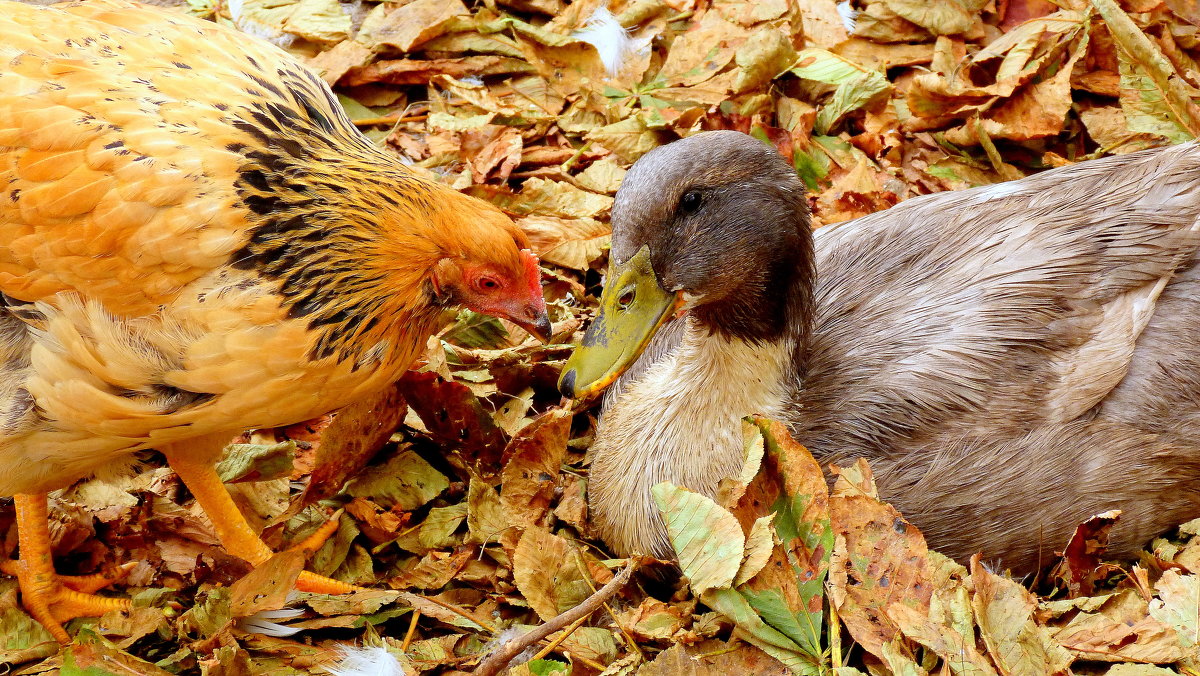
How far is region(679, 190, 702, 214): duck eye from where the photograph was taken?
9.28 ft

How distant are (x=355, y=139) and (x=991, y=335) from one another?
1854 millimetres

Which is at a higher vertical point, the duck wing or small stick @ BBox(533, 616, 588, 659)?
the duck wing

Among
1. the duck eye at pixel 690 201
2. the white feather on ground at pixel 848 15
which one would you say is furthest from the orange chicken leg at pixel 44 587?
the white feather on ground at pixel 848 15

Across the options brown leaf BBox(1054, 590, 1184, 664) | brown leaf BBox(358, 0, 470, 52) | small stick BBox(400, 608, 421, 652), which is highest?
brown leaf BBox(358, 0, 470, 52)

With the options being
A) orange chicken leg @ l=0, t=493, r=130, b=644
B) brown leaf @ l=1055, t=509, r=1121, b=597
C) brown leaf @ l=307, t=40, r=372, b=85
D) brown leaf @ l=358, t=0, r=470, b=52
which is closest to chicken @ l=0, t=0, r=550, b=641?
orange chicken leg @ l=0, t=493, r=130, b=644

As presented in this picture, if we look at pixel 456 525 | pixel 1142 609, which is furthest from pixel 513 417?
pixel 1142 609

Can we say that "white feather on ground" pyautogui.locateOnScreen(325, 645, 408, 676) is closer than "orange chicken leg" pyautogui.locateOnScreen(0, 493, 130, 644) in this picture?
Yes

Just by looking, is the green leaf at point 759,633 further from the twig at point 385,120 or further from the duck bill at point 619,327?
the twig at point 385,120

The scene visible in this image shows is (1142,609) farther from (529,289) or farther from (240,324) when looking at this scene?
(240,324)

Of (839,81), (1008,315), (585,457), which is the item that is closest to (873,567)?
(1008,315)

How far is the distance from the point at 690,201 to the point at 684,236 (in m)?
0.09

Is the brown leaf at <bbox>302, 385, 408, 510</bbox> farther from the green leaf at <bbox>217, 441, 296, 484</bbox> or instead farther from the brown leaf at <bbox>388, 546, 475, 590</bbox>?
the brown leaf at <bbox>388, 546, 475, 590</bbox>

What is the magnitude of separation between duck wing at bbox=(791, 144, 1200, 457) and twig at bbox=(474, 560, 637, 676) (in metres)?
0.65

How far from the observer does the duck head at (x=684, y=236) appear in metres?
2.81
